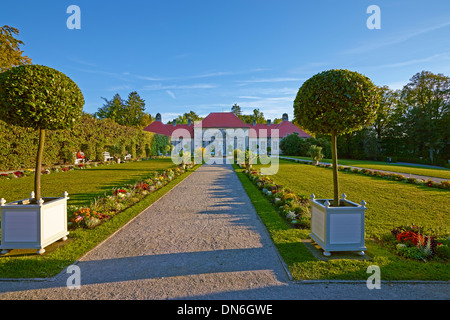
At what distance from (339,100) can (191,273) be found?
147 inches

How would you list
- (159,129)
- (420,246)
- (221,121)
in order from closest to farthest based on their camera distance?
(420,246) → (221,121) → (159,129)

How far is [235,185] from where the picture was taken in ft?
35.8

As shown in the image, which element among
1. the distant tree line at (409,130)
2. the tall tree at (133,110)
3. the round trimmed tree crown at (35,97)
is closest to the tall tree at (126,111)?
the tall tree at (133,110)

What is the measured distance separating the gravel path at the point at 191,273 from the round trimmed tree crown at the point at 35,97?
8.23 ft

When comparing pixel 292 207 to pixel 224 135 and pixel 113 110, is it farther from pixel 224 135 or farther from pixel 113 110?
pixel 113 110

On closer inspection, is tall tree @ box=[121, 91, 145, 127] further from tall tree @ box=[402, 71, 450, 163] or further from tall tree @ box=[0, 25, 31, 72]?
tall tree @ box=[402, 71, 450, 163]

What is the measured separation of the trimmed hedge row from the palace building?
1052cm

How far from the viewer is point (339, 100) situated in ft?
13.3

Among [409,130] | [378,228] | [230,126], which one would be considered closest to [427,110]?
[409,130]

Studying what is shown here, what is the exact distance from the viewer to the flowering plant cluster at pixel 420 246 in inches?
149

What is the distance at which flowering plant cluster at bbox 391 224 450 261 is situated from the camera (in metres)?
3.78

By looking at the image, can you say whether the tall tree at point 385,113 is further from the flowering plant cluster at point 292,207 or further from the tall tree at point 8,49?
the tall tree at point 8,49
